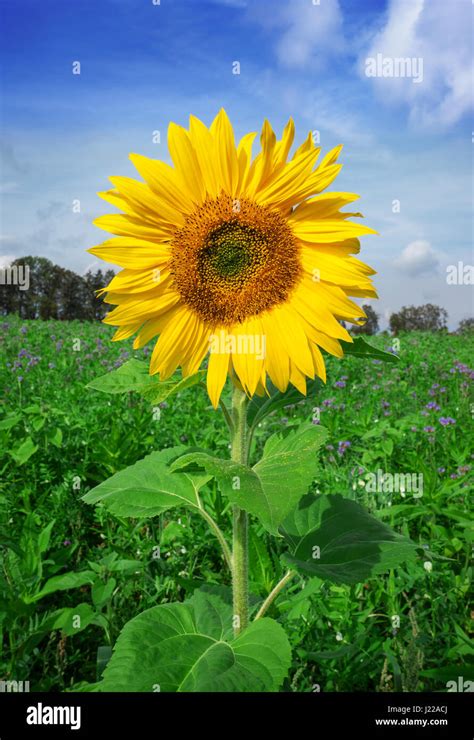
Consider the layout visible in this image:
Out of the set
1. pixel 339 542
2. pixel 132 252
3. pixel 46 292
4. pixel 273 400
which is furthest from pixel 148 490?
pixel 46 292

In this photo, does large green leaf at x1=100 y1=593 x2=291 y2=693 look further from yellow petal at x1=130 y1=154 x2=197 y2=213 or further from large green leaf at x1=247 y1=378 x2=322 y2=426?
yellow petal at x1=130 y1=154 x2=197 y2=213

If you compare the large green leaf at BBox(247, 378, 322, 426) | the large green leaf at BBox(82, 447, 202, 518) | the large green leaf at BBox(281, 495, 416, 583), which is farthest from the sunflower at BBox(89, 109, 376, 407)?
the large green leaf at BBox(281, 495, 416, 583)

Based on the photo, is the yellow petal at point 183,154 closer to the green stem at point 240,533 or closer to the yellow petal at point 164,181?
the yellow petal at point 164,181

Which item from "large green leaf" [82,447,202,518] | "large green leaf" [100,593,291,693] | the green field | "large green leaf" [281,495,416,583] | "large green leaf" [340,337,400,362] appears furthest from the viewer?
the green field

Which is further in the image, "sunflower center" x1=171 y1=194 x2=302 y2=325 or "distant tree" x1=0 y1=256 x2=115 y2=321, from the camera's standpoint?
"distant tree" x1=0 y1=256 x2=115 y2=321

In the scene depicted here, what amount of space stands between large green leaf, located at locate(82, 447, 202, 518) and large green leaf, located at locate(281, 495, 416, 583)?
0.39 m

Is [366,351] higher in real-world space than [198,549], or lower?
higher

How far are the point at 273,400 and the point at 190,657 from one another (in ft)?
2.79

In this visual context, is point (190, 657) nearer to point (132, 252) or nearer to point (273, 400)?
point (273, 400)

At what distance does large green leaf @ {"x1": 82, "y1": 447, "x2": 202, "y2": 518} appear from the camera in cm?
205

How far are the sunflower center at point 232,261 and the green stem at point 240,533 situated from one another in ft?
0.92

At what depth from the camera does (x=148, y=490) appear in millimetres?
2139

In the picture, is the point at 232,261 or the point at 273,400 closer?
the point at 232,261

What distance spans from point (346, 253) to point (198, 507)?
3.32 ft
